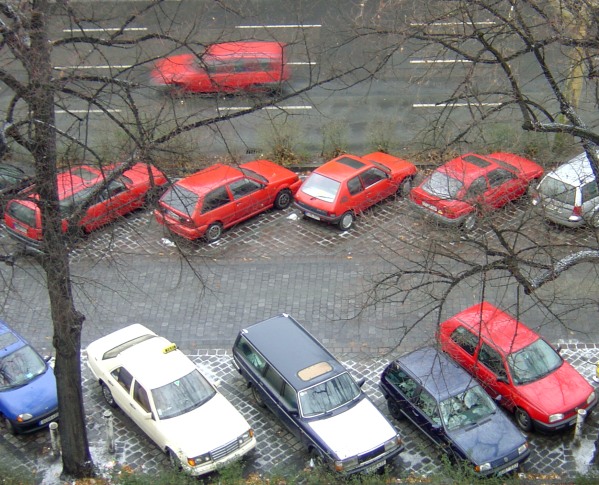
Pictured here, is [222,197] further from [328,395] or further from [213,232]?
[328,395]

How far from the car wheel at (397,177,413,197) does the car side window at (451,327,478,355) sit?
595cm

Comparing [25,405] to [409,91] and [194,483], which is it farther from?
[409,91]

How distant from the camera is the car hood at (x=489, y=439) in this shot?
44.0 feet

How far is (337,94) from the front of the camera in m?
25.4

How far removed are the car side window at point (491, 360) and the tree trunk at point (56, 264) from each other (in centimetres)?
663

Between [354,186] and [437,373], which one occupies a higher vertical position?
[354,186]

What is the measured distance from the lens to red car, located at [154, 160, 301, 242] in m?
19.1

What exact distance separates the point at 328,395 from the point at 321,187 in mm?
6692

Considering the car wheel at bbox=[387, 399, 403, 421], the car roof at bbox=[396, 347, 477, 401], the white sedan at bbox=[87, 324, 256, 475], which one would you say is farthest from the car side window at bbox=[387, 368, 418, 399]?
the white sedan at bbox=[87, 324, 256, 475]

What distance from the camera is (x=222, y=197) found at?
19453mm

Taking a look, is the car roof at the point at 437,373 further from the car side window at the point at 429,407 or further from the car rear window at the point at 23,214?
the car rear window at the point at 23,214

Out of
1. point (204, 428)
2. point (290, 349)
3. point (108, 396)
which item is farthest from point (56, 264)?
point (290, 349)

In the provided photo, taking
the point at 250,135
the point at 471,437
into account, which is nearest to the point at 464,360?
the point at 471,437

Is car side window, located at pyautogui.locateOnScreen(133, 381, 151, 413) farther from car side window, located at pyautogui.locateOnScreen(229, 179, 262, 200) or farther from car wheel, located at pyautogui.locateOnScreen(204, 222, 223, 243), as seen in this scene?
car side window, located at pyautogui.locateOnScreen(229, 179, 262, 200)
